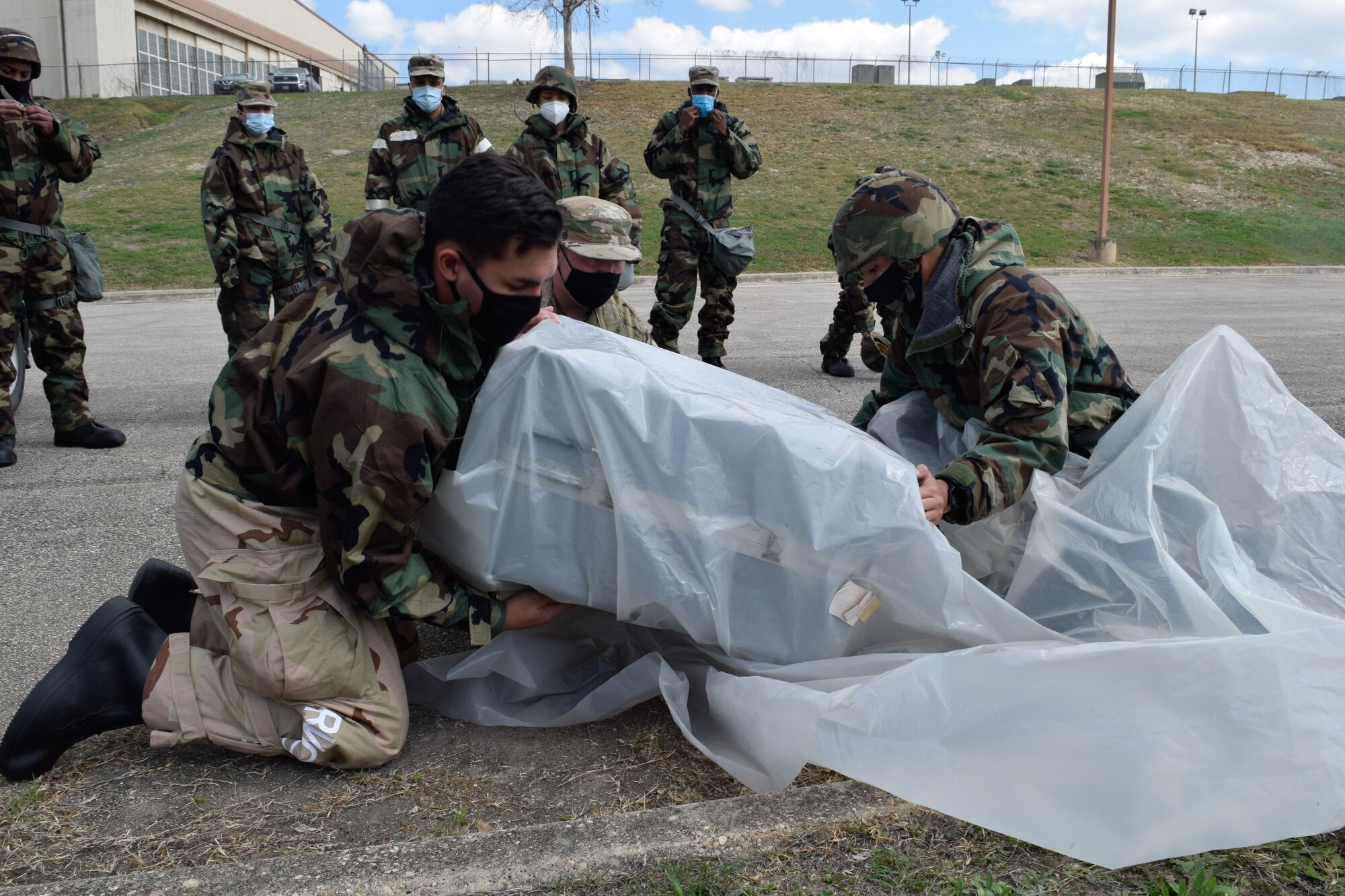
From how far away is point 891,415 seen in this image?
307 cm

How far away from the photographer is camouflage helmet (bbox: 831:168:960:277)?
8.84 ft

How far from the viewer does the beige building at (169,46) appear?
32.6 metres

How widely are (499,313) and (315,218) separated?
Result: 15.5 ft

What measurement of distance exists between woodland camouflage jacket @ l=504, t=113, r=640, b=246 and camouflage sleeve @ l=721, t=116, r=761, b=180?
2.34 feet

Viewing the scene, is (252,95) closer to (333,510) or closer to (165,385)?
(165,385)

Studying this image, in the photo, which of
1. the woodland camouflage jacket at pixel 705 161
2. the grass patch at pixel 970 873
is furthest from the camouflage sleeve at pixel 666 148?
the grass patch at pixel 970 873

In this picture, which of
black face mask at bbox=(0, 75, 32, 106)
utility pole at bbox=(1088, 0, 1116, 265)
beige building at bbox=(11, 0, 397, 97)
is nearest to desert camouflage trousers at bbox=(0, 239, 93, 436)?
black face mask at bbox=(0, 75, 32, 106)

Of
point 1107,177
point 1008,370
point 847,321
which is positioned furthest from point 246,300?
point 1107,177

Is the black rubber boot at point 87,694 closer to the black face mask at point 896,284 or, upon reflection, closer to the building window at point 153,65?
the black face mask at point 896,284

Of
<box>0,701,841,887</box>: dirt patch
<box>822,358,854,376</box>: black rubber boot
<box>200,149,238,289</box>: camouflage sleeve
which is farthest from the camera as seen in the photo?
<box>822,358,854,376</box>: black rubber boot

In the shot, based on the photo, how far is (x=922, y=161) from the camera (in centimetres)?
2434

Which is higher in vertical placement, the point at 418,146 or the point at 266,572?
the point at 418,146

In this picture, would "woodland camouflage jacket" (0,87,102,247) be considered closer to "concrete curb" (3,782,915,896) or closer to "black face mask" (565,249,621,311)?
"black face mask" (565,249,621,311)

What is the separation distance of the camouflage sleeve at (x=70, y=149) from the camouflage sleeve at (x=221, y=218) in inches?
Result: 31.2
